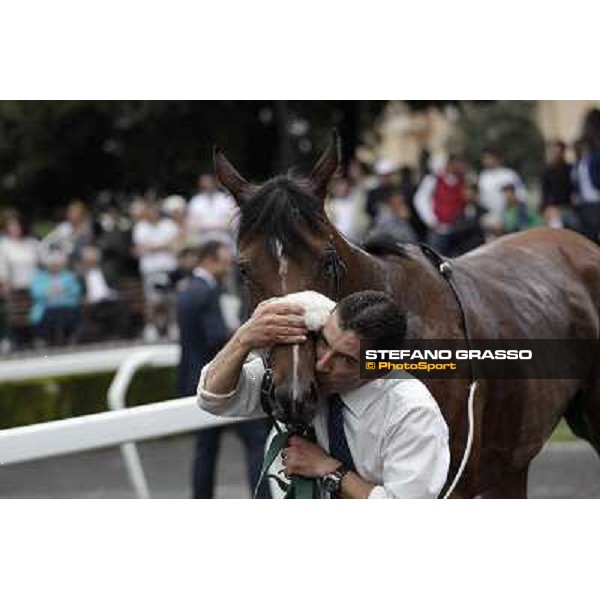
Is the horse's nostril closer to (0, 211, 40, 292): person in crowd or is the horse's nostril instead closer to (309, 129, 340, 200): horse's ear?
(309, 129, 340, 200): horse's ear

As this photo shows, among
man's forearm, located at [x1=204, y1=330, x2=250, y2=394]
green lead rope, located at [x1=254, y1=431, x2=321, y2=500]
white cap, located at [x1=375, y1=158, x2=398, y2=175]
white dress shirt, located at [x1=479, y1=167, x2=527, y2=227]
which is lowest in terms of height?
green lead rope, located at [x1=254, y1=431, x2=321, y2=500]

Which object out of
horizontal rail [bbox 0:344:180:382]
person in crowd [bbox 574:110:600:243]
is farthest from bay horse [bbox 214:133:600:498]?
horizontal rail [bbox 0:344:180:382]

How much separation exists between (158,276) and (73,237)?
7.22ft

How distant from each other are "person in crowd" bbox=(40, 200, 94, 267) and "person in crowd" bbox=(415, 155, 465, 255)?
2633 mm

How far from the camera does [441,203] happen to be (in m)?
8.69

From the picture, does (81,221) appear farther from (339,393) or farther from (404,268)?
(339,393)

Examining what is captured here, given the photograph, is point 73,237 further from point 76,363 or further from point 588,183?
point 588,183

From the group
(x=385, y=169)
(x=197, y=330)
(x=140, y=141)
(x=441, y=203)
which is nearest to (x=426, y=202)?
(x=441, y=203)

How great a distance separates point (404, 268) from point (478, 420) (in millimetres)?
545

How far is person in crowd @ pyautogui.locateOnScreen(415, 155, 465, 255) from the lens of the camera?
8438 mm

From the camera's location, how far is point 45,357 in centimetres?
780

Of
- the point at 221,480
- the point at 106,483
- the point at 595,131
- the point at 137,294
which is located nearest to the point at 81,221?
the point at 137,294

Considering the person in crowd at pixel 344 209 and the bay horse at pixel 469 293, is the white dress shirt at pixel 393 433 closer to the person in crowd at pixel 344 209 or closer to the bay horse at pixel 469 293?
the bay horse at pixel 469 293

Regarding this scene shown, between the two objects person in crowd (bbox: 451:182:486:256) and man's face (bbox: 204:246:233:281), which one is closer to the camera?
man's face (bbox: 204:246:233:281)
